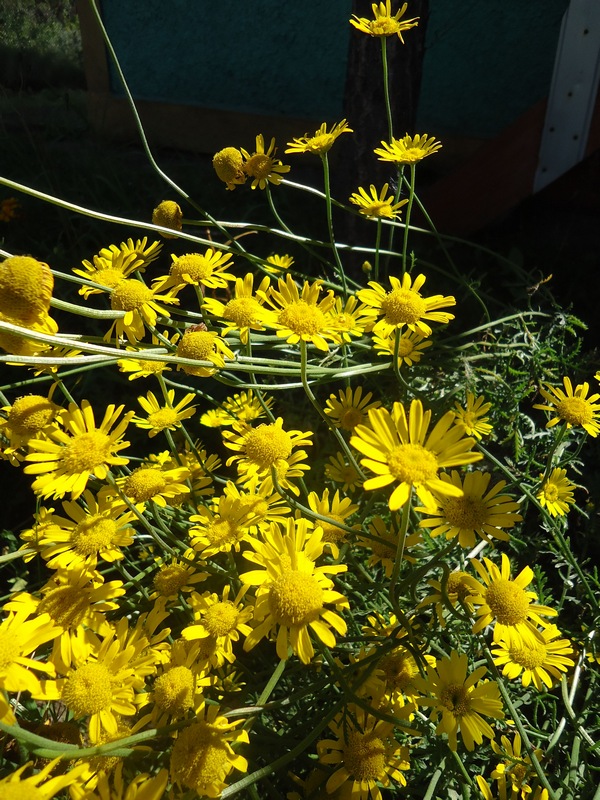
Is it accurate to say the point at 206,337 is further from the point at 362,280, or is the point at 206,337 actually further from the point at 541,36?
the point at 541,36

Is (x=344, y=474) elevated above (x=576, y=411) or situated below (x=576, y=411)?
below

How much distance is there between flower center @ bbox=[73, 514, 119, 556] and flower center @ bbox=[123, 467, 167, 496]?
0.05 m

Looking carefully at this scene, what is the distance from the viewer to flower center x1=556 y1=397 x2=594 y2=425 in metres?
0.95

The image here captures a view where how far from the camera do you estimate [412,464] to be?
67cm

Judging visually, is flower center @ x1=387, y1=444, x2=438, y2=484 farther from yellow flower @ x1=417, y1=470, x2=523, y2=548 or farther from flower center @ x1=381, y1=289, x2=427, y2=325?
flower center @ x1=381, y1=289, x2=427, y2=325

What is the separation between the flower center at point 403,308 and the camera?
3.10 feet

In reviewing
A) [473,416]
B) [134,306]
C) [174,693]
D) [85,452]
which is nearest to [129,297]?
[134,306]

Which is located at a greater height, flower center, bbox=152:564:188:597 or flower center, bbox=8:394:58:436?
flower center, bbox=8:394:58:436

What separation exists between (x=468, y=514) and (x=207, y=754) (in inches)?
16.4

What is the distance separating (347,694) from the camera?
2.40ft

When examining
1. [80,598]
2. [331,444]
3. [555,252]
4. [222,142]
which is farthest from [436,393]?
[222,142]

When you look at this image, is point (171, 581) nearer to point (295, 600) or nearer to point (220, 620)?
point (220, 620)

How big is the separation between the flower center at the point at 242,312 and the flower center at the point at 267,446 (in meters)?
0.20

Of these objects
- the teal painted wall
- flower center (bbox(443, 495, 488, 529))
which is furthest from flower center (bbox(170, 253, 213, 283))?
the teal painted wall
